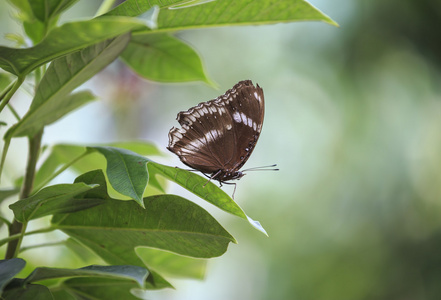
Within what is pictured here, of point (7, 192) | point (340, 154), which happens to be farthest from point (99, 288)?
point (340, 154)

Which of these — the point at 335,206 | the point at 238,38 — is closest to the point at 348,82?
the point at 335,206

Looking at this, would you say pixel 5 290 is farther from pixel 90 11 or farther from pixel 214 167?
pixel 90 11

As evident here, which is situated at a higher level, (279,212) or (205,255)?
(205,255)

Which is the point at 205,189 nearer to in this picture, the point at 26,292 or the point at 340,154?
the point at 26,292

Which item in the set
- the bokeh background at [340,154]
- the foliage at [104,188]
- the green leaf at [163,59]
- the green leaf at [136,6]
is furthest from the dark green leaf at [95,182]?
the bokeh background at [340,154]

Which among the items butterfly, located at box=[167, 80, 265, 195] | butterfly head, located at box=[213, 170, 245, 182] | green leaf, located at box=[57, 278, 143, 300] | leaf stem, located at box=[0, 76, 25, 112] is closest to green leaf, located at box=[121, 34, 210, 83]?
butterfly, located at box=[167, 80, 265, 195]

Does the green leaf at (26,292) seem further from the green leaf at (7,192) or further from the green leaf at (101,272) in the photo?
the green leaf at (7,192)

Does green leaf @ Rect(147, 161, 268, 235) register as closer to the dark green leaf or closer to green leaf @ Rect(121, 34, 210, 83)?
the dark green leaf

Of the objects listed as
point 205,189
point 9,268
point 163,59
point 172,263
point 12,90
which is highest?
point 163,59
